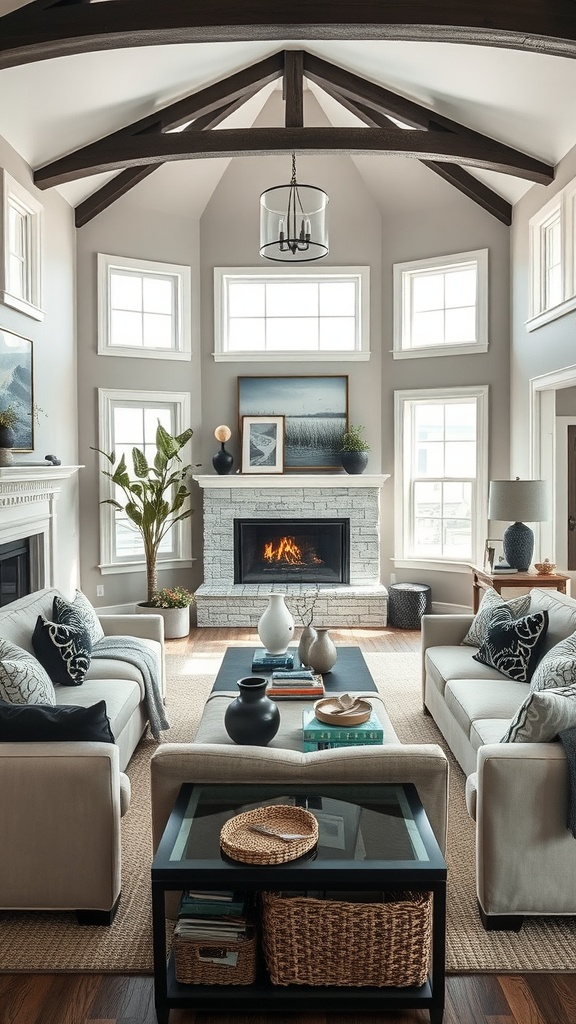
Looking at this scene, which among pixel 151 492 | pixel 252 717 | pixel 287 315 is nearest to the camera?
pixel 252 717

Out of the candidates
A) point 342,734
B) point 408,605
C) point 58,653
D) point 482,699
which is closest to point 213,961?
point 342,734

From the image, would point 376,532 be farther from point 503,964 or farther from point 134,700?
point 503,964

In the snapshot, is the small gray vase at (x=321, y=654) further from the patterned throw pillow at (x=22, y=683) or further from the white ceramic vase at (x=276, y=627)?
the patterned throw pillow at (x=22, y=683)

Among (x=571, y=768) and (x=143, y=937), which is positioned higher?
(x=571, y=768)

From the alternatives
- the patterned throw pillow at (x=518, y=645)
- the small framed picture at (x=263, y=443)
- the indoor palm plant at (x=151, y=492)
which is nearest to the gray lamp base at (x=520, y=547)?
the patterned throw pillow at (x=518, y=645)

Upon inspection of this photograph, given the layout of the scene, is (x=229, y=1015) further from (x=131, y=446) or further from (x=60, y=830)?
(x=131, y=446)

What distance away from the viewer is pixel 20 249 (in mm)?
5949

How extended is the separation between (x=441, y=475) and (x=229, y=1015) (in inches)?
238

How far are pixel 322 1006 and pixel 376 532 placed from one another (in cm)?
578

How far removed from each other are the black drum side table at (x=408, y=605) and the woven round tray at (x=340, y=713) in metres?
4.16

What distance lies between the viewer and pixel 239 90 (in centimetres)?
614

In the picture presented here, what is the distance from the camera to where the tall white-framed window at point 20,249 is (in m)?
5.38

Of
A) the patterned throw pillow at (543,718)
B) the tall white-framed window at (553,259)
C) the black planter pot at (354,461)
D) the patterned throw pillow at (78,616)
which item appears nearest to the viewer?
the patterned throw pillow at (543,718)

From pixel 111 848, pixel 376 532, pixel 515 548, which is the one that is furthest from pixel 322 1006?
pixel 376 532
